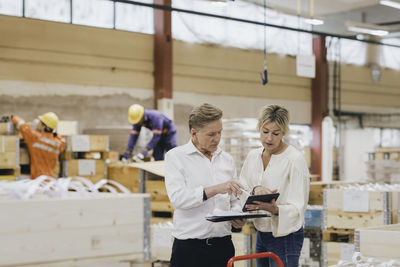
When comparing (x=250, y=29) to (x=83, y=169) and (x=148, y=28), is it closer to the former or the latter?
(x=148, y=28)

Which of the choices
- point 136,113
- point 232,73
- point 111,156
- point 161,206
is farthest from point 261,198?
point 232,73

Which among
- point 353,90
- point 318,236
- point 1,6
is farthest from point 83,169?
point 353,90

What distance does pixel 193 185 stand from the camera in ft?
10.8

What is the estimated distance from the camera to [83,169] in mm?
10172

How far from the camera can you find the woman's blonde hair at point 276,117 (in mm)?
3566

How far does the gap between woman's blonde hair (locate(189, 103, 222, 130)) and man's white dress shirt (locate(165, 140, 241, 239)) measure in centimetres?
15

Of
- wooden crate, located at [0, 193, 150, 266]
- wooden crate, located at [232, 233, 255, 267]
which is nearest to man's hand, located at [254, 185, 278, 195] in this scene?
wooden crate, located at [0, 193, 150, 266]

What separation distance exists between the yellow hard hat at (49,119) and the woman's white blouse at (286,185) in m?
6.67

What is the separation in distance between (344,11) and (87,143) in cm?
988

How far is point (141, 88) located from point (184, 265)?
9451 millimetres

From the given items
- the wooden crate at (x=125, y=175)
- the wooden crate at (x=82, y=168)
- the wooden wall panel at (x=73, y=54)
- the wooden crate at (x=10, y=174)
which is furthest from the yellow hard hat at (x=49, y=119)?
the wooden wall panel at (x=73, y=54)

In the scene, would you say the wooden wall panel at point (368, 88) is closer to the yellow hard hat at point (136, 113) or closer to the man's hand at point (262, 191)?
the yellow hard hat at point (136, 113)

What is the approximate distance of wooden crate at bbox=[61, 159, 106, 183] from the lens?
33.2 ft

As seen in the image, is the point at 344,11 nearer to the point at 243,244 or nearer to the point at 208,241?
the point at 243,244
